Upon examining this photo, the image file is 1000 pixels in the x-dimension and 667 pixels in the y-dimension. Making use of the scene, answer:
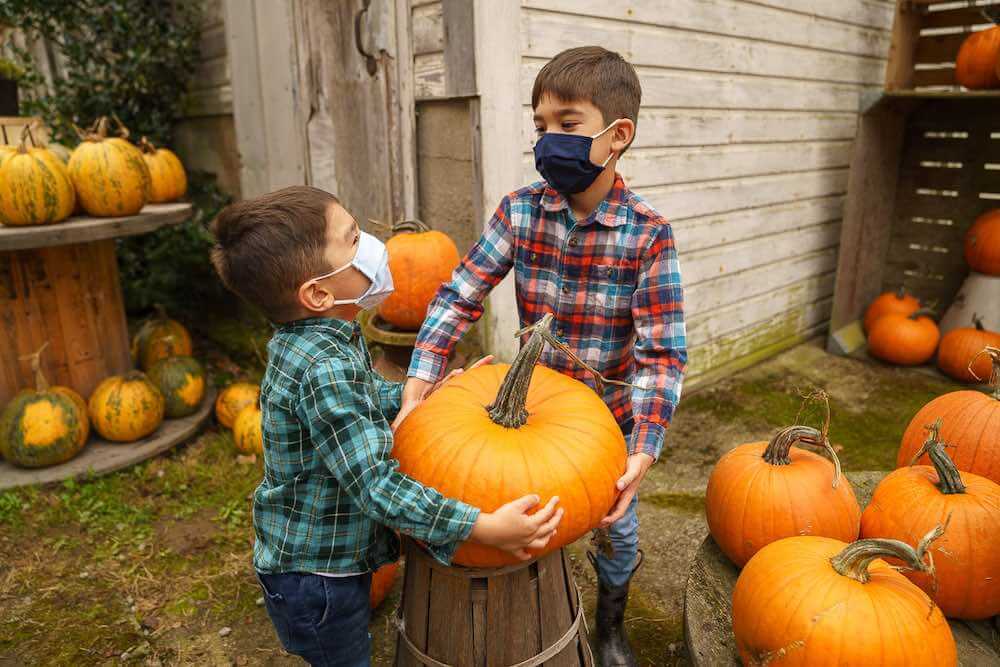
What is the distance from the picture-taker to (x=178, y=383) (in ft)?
14.2

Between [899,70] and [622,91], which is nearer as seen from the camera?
[622,91]

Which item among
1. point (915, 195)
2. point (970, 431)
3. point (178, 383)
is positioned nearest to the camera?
point (970, 431)

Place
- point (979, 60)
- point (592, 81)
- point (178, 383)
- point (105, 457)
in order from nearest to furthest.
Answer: point (592, 81)
point (105, 457)
point (178, 383)
point (979, 60)

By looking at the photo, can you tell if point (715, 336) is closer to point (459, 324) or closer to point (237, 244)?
point (459, 324)

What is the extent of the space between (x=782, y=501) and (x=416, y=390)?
1077 millimetres

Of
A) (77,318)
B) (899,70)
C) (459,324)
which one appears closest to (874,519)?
(459,324)

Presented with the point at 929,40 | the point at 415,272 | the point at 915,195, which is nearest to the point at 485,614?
the point at 415,272

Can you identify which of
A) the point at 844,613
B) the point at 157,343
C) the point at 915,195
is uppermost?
the point at 915,195

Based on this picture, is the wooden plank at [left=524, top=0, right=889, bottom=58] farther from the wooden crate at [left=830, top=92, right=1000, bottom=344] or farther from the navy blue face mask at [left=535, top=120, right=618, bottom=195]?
the navy blue face mask at [left=535, top=120, right=618, bottom=195]

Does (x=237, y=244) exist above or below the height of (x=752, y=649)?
above

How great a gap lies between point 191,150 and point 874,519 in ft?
20.3

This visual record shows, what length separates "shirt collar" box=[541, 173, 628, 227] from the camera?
2.00 meters

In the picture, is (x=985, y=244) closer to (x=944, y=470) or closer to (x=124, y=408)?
(x=944, y=470)

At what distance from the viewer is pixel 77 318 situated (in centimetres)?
410
